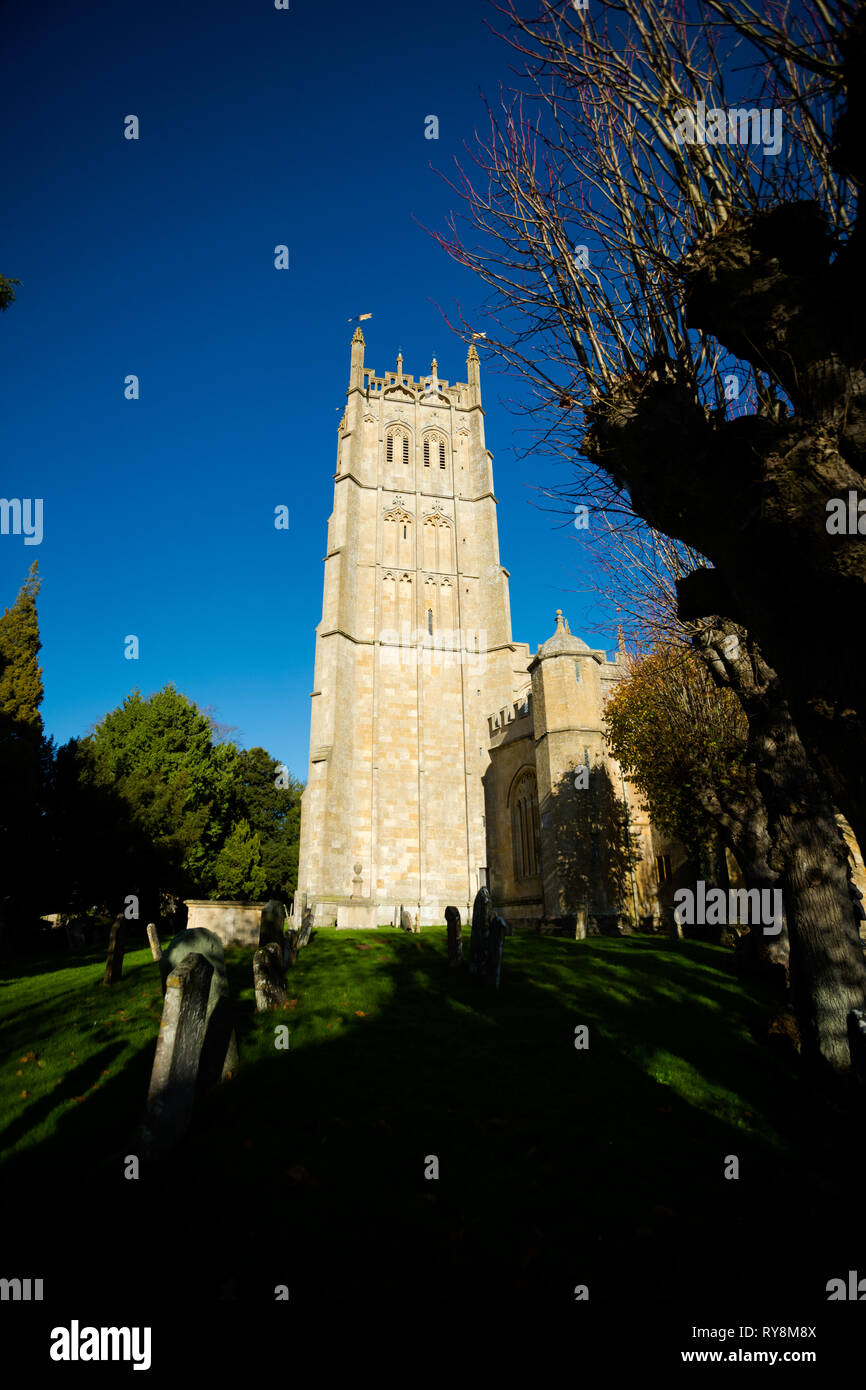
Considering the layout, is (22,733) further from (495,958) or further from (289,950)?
(495,958)

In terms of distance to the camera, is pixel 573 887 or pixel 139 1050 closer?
pixel 139 1050

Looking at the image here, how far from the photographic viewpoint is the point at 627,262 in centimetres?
600

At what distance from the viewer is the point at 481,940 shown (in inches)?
409

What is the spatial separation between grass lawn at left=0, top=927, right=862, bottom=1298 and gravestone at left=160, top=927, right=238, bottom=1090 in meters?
0.24

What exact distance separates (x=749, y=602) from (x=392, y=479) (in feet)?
109

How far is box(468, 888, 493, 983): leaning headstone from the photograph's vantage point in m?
9.98

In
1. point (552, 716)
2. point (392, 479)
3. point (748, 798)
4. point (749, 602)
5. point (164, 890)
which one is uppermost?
point (392, 479)

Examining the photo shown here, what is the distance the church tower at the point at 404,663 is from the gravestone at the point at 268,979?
15.9 metres

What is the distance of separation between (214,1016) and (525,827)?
20.9 meters

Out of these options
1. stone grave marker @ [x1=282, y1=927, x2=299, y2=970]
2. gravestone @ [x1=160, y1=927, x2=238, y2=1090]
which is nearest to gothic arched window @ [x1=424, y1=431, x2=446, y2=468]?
stone grave marker @ [x1=282, y1=927, x2=299, y2=970]

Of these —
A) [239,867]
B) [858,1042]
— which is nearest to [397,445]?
[239,867]

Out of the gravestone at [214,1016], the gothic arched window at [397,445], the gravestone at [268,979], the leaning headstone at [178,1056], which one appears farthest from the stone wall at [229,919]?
the gothic arched window at [397,445]
